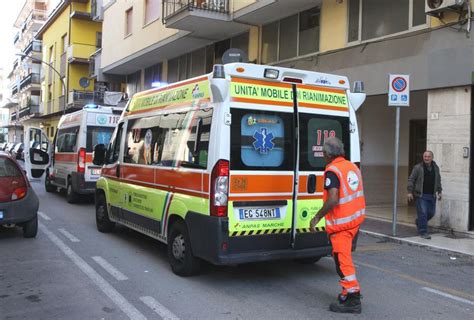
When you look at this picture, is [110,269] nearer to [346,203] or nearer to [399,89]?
[346,203]

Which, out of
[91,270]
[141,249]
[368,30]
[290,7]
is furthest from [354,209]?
[290,7]

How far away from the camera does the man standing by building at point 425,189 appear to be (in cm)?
905

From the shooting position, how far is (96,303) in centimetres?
497

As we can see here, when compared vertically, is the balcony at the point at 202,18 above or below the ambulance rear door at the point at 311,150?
above

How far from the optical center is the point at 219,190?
5328 millimetres

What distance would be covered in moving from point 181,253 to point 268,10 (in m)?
9.78

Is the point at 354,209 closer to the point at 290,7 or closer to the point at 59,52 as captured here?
the point at 290,7

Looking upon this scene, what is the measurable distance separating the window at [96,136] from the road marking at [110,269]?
20.3 feet

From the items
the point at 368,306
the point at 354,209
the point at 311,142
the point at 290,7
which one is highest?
the point at 290,7

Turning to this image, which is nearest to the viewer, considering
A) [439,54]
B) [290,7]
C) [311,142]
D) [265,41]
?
[311,142]

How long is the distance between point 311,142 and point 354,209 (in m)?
1.37

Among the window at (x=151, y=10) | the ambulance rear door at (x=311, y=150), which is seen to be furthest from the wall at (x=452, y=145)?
the window at (x=151, y=10)

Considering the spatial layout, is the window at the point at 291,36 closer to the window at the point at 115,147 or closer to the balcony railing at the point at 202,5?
the balcony railing at the point at 202,5

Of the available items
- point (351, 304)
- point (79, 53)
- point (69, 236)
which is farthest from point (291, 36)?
point (79, 53)
